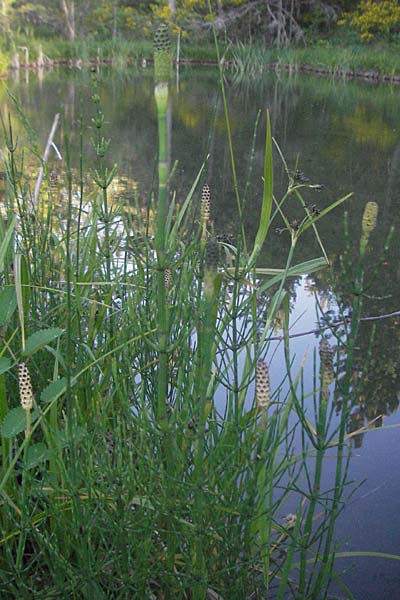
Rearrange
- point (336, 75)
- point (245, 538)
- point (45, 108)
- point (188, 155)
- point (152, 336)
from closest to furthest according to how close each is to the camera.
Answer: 1. point (245, 538)
2. point (152, 336)
3. point (188, 155)
4. point (45, 108)
5. point (336, 75)

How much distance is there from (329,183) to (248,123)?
232 centimetres

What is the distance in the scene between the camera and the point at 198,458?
755 millimetres

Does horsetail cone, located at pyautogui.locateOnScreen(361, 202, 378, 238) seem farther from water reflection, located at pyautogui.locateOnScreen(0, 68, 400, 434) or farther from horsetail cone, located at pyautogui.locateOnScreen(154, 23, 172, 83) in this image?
horsetail cone, located at pyautogui.locateOnScreen(154, 23, 172, 83)

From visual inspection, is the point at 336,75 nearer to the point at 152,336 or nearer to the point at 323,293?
the point at 323,293

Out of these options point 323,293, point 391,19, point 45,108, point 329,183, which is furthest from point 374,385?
point 391,19

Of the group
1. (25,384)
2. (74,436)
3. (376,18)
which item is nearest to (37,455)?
(74,436)

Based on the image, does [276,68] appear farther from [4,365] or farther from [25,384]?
[25,384]

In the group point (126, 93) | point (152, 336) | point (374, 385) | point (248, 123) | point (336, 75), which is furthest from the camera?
point (336, 75)

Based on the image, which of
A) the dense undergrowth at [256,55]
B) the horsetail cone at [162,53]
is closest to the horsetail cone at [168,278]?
the horsetail cone at [162,53]

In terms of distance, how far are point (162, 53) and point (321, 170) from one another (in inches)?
141

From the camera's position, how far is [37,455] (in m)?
0.88

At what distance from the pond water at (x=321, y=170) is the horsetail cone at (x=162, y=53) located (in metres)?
0.31

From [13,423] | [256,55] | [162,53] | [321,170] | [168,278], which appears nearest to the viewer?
[162,53]

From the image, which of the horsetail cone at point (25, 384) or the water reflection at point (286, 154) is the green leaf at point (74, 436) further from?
the water reflection at point (286, 154)
